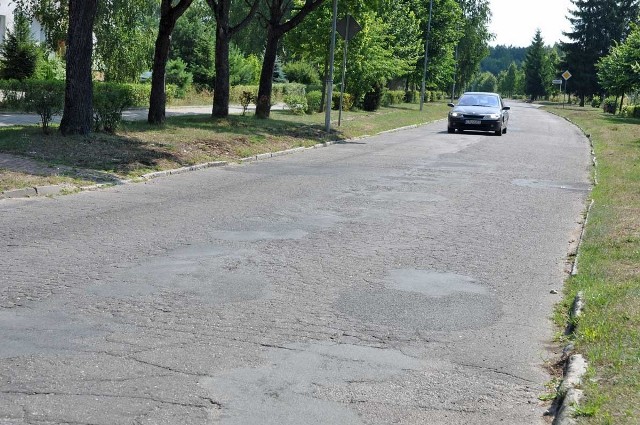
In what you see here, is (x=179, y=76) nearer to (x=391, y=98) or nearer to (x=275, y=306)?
(x=391, y=98)

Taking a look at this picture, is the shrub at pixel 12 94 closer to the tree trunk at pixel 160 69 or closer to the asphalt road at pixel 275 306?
the tree trunk at pixel 160 69

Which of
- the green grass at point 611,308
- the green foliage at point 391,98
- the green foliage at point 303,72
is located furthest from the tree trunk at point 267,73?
the green foliage at point 303,72

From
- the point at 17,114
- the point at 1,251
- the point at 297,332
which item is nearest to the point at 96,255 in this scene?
the point at 1,251

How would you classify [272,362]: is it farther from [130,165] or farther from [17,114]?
[17,114]

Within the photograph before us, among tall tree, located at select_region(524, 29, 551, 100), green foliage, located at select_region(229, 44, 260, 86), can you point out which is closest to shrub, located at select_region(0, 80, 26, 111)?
green foliage, located at select_region(229, 44, 260, 86)

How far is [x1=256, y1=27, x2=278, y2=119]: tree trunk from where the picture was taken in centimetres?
2934

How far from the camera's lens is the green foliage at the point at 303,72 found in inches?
2630

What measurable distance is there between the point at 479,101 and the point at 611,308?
28449 mm

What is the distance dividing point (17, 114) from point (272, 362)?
24718 mm

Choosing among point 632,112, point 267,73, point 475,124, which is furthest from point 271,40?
point 632,112

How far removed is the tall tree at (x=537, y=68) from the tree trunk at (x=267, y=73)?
352 ft

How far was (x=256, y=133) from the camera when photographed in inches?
918

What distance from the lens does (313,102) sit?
130 feet

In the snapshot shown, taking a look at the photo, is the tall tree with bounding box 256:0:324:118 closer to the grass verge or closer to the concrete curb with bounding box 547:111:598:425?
the grass verge
